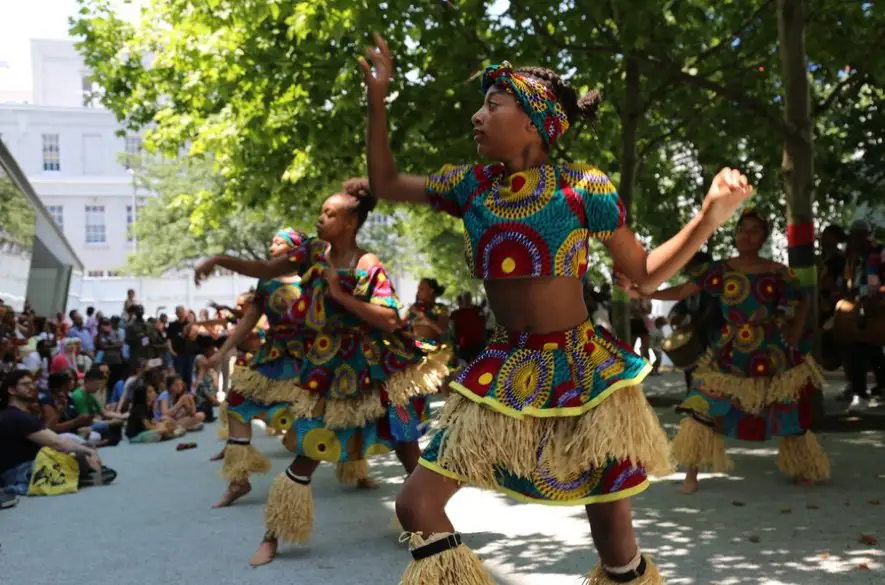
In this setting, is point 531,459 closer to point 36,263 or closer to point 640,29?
point 640,29

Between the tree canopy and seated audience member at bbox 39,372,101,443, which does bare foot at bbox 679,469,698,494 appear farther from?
seated audience member at bbox 39,372,101,443

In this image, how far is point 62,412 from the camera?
11.9 meters

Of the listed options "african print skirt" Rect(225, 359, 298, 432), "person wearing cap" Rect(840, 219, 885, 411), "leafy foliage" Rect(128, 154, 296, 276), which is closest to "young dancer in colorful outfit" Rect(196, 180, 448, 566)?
"african print skirt" Rect(225, 359, 298, 432)

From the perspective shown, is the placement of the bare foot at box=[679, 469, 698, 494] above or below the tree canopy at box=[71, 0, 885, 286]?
below

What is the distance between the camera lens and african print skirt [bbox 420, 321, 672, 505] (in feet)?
10.7

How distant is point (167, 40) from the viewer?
17.7 meters

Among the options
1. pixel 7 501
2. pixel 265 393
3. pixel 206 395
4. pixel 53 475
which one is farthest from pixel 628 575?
pixel 206 395

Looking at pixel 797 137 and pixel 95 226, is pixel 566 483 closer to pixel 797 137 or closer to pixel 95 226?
pixel 797 137

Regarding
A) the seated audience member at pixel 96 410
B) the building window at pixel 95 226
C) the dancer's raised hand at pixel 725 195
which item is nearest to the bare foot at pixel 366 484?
the dancer's raised hand at pixel 725 195

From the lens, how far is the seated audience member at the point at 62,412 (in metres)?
10.9

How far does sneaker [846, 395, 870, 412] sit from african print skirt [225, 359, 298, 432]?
6.79 meters

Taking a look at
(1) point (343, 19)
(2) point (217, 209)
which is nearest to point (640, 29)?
(1) point (343, 19)

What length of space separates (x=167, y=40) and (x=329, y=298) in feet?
42.7

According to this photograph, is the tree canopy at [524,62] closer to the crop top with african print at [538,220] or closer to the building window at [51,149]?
the crop top with african print at [538,220]
